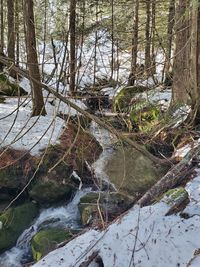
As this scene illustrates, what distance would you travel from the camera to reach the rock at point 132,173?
6629 millimetres

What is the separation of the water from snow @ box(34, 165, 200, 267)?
156 centimetres

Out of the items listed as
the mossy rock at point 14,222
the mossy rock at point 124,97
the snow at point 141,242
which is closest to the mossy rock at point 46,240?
the mossy rock at point 14,222

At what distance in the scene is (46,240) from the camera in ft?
18.0

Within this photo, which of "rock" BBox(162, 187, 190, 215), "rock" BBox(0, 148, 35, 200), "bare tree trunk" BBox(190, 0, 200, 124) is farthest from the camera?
"rock" BBox(0, 148, 35, 200)

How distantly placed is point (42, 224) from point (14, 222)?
488 mm

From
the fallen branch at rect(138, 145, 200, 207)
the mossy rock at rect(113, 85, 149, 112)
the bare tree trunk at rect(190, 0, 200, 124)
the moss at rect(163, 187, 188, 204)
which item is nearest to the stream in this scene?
the fallen branch at rect(138, 145, 200, 207)

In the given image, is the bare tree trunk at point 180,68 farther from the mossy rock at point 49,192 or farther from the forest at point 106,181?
the mossy rock at point 49,192

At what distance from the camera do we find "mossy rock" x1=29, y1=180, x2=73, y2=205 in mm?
7059

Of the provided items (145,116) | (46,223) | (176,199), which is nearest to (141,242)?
(176,199)

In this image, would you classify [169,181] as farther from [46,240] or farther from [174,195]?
[46,240]

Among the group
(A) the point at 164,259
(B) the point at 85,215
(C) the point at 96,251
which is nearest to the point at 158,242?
(A) the point at 164,259

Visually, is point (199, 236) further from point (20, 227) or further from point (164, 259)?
point (20, 227)

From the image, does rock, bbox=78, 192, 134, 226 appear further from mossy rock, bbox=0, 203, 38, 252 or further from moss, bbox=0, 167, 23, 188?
moss, bbox=0, 167, 23, 188

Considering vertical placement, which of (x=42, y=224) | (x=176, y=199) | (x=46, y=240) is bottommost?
(x=42, y=224)
